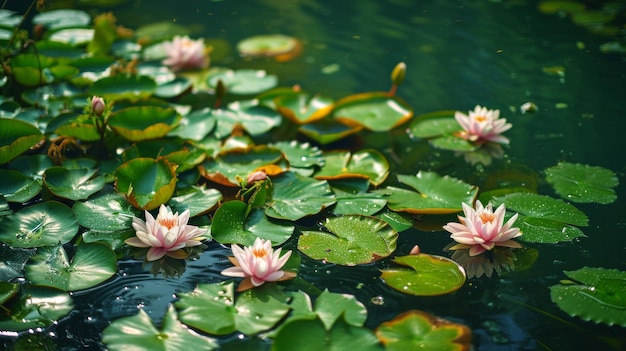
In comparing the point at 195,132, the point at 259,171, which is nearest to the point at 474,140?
the point at 259,171

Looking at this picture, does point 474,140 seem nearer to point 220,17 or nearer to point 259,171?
point 259,171

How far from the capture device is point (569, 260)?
2.18 m

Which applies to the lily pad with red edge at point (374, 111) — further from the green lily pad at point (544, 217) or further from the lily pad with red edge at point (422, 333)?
the lily pad with red edge at point (422, 333)

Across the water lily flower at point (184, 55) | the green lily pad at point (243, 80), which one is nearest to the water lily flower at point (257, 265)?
the green lily pad at point (243, 80)

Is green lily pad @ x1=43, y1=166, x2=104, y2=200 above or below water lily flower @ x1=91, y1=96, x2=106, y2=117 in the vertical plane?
below

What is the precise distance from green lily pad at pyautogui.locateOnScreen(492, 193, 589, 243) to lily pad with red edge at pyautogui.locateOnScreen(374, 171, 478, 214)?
0.13 metres

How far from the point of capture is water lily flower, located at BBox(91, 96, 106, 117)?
Result: 255cm

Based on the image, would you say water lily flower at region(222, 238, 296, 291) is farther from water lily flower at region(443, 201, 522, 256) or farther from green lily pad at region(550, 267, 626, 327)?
green lily pad at region(550, 267, 626, 327)

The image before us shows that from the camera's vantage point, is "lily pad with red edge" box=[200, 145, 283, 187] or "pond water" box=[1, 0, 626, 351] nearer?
"pond water" box=[1, 0, 626, 351]

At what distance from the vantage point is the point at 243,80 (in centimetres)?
348

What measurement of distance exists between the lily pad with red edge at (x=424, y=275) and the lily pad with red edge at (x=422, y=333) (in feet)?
0.39

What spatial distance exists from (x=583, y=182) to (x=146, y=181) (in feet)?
5.64

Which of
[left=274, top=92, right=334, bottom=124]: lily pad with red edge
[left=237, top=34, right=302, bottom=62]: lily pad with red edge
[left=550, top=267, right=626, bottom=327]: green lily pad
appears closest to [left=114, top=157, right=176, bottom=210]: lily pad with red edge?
[left=274, top=92, right=334, bottom=124]: lily pad with red edge

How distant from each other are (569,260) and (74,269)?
1626mm
